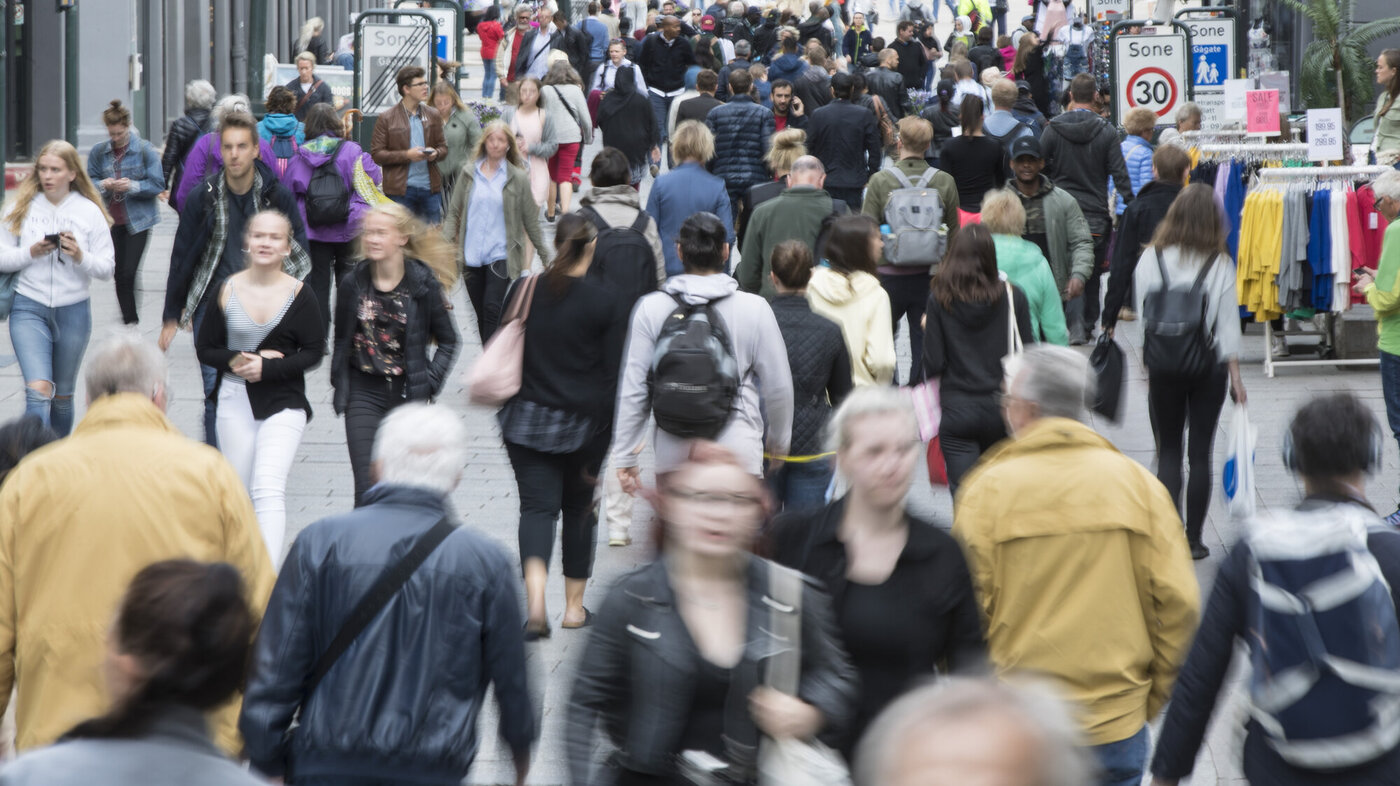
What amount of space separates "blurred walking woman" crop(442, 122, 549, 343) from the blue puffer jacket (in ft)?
10.3

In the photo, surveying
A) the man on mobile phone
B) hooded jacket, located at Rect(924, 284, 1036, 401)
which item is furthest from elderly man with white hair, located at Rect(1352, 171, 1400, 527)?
the man on mobile phone

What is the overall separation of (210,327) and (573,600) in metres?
1.74

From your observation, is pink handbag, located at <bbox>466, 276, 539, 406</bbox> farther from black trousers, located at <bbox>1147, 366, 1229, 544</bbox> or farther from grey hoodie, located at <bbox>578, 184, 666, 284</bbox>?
black trousers, located at <bbox>1147, 366, 1229, 544</bbox>

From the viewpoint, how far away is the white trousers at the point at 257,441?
7180mm

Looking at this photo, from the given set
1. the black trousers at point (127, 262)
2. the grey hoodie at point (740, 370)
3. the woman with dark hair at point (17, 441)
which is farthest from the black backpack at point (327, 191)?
the woman with dark hair at point (17, 441)

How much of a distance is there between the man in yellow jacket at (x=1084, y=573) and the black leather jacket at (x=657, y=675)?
3.20ft

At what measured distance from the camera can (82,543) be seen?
459 cm

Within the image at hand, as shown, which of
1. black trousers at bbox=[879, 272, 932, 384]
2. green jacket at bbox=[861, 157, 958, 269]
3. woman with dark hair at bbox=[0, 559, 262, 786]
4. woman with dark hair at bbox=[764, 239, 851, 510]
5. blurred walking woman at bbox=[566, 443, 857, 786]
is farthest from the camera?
green jacket at bbox=[861, 157, 958, 269]

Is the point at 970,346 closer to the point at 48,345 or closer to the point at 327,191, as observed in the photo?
the point at 48,345

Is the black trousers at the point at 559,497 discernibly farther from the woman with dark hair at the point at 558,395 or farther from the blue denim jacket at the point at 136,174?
the blue denim jacket at the point at 136,174

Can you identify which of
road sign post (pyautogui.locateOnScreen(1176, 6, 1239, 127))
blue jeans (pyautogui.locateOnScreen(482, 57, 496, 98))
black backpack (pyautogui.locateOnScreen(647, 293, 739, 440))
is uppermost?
blue jeans (pyautogui.locateOnScreen(482, 57, 496, 98))

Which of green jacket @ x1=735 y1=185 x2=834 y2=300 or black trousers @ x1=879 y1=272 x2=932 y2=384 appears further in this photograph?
black trousers @ x1=879 y1=272 x2=932 y2=384

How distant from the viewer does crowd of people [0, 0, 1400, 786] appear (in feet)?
11.6

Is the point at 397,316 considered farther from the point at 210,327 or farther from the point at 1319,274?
the point at 1319,274
